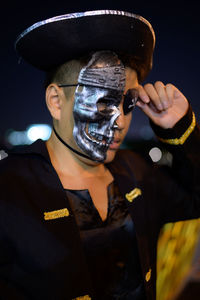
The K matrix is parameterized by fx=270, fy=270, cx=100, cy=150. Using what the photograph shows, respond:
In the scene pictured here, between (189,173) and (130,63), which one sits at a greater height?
(130,63)

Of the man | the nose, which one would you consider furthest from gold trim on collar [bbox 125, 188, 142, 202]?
the nose

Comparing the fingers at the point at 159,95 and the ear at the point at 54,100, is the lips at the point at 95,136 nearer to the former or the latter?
the ear at the point at 54,100

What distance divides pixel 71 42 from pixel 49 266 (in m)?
1.22

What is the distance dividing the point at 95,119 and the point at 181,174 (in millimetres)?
778

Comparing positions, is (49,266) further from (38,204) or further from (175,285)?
(175,285)

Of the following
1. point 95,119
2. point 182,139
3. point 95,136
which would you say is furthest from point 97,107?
point 182,139

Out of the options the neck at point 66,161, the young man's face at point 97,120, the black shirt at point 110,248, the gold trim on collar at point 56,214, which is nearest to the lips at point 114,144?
the young man's face at point 97,120

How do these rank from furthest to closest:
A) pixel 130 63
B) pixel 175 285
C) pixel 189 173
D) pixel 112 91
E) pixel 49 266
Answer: pixel 175 285
pixel 189 173
pixel 130 63
pixel 112 91
pixel 49 266

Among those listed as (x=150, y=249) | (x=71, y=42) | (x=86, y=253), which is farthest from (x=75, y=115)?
(x=150, y=249)

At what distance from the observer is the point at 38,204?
4.92 feet

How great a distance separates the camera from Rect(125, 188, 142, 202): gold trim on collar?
1.80 meters

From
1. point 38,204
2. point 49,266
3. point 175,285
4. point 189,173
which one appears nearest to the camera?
point 49,266

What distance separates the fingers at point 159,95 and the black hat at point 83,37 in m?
0.21

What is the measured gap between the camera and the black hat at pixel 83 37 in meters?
1.45
